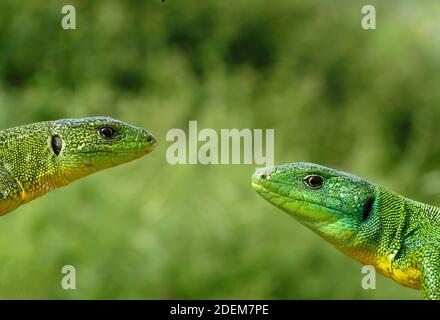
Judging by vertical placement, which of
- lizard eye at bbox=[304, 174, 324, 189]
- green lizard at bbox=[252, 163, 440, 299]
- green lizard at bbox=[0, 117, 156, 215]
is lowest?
green lizard at bbox=[252, 163, 440, 299]

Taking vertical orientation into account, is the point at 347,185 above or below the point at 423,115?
above

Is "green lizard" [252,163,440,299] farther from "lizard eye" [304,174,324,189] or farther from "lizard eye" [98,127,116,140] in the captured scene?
"lizard eye" [98,127,116,140]

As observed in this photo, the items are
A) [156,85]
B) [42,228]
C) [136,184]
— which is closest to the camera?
[42,228]

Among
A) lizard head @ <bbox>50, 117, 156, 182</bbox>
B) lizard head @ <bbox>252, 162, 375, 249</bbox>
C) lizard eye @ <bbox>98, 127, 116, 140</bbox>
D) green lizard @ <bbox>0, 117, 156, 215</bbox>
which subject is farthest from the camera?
lizard eye @ <bbox>98, 127, 116, 140</bbox>

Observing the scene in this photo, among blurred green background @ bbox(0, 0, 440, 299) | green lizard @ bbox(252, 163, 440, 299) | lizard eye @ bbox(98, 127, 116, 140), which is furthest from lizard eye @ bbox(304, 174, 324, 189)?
blurred green background @ bbox(0, 0, 440, 299)

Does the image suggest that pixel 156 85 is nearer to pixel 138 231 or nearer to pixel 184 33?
pixel 184 33

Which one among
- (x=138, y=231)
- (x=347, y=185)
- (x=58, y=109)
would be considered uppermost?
(x=347, y=185)

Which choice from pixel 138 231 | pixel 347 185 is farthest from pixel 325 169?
pixel 138 231

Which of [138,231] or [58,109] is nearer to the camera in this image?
[138,231]
